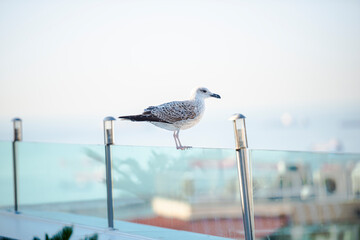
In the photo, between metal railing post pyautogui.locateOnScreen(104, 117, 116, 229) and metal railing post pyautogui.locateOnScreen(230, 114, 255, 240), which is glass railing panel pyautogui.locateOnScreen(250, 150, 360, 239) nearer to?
metal railing post pyautogui.locateOnScreen(230, 114, 255, 240)

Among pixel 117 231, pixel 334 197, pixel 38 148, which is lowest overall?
pixel 117 231

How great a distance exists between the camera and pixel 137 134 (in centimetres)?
4162

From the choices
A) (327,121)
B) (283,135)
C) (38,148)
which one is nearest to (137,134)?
(283,135)

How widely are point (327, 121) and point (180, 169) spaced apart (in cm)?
3857

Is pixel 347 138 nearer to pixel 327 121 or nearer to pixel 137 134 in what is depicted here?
pixel 327 121

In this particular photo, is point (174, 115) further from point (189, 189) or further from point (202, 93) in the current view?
point (189, 189)

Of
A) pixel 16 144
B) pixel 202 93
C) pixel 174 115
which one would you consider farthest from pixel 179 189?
pixel 16 144

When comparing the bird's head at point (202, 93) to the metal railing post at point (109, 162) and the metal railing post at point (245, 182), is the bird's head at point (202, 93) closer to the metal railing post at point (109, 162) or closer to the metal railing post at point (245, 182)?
the metal railing post at point (109, 162)

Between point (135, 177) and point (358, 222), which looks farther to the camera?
point (135, 177)

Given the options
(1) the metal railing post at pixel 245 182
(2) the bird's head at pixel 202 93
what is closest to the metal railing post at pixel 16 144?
(2) the bird's head at pixel 202 93

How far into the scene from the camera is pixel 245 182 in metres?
2.97

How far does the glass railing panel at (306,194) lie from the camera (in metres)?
2.47

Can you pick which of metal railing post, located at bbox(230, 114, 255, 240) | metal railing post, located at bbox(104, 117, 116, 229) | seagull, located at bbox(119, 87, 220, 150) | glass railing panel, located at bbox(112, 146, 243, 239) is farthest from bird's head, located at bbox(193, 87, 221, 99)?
metal railing post, located at bbox(230, 114, 255, 240)

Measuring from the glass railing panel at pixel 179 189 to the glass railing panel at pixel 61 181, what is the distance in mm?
292
